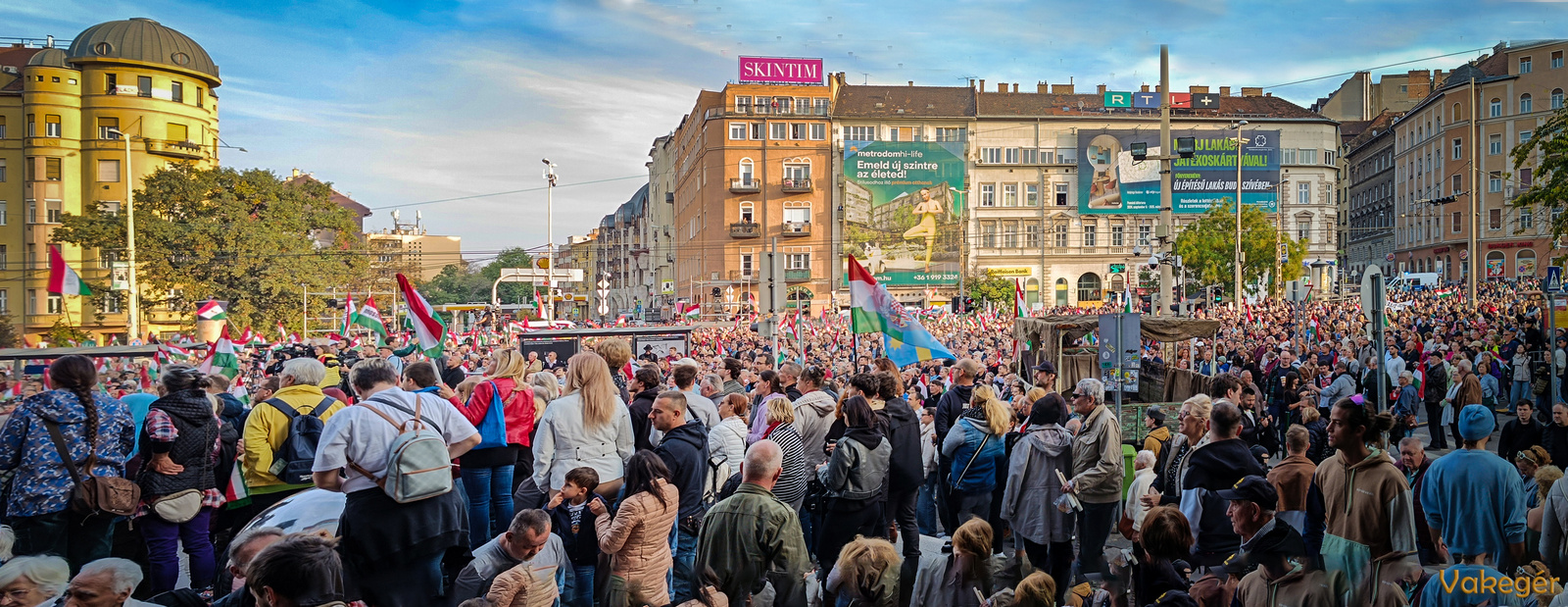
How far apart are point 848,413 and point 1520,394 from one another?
47.0 feet

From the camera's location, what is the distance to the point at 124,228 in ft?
143

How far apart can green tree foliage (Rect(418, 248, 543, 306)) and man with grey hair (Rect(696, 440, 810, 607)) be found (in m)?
131

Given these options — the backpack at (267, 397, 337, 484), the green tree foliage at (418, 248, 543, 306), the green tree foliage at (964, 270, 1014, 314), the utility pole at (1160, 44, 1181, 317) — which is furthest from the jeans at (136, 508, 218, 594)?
the green tree foliage at (418, 248, 543, 306)

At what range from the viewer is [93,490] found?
5.52 metres

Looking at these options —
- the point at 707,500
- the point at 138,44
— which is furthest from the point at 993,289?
the point at 707,500

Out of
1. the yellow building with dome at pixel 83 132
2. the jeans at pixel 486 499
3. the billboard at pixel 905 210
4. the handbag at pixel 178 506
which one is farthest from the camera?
the billboard at pixel 905 210

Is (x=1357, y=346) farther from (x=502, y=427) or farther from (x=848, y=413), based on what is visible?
(x=502, y=427)

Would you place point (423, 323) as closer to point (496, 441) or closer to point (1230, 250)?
point (496, 441)

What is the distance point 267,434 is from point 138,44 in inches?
2113

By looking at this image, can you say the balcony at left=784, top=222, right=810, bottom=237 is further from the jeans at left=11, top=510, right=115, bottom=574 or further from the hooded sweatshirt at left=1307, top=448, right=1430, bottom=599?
the hooded sweatshirt at left=1307, top=448, right=1430, bottom=599

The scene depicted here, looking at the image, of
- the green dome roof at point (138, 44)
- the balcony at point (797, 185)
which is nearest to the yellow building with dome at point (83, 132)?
the green dome roof at point (138, 44)

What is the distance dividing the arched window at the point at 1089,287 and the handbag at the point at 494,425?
7942 centimetres

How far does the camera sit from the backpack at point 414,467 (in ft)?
15.5

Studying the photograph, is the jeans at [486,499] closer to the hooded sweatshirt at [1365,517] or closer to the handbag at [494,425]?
the handbag at [494,425]
